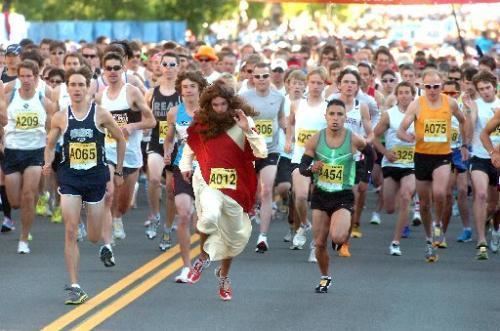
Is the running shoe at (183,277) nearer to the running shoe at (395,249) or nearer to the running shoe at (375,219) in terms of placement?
the running shoe at (395,249)

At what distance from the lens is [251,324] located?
557 inches

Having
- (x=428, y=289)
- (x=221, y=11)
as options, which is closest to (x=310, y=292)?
(x=428, y=289)

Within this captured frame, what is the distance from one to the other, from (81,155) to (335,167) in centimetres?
227

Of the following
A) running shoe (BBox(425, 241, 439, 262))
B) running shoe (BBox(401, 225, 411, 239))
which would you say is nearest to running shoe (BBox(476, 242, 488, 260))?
running shoe (BBox(425, 241, 439, 262))

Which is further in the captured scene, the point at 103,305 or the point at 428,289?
the point at 428,289

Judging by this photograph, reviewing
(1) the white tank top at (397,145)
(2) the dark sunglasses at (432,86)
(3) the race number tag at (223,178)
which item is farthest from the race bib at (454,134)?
(3) the race number tag at (223,178)

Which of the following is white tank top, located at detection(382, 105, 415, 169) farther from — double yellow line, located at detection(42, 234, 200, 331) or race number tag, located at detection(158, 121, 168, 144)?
double yellow line, located at detection(42, 234, 200, 331)

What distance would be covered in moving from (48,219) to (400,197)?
497cm

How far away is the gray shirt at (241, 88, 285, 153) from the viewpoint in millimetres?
20438

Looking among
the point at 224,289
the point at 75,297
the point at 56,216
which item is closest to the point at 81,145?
the point at 75,297

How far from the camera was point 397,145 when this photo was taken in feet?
67.7

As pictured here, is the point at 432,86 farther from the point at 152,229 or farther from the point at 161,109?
the point at 152,229

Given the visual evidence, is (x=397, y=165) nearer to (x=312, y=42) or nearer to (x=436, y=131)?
(x=436, y=131)

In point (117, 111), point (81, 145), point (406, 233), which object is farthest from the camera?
point (406, 233)
